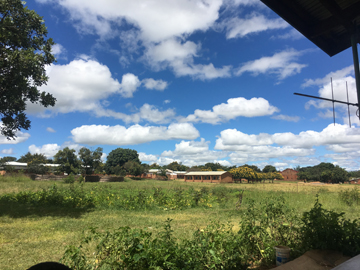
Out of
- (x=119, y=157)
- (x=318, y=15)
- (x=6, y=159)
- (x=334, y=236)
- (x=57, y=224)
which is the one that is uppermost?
(x=119, y=157)

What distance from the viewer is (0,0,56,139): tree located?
1069cm

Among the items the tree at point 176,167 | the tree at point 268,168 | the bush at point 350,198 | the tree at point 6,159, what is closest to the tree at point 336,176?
the tree at point 268,168

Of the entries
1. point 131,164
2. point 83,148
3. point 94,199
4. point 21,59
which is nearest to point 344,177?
point 131,164

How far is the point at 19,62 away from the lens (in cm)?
1062

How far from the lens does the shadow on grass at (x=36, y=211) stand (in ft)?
34.7

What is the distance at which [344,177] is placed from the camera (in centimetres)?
6744

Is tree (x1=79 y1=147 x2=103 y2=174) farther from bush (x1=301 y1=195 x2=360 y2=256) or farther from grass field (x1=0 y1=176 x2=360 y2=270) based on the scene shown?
bush (x1=301 y1=195 x2=360 y2=256)

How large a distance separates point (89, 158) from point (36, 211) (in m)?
38.3

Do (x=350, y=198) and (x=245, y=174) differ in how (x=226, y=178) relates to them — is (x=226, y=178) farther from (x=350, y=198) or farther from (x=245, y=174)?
(x=350, y=198)

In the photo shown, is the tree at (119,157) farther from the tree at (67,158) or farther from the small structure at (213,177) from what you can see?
the tree at (67,158)

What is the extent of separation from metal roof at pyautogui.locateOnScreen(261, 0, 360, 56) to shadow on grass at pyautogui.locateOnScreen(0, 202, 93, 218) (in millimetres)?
10729

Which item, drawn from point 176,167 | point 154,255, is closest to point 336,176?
point 176,167

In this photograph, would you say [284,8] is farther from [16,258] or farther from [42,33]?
[42,33]

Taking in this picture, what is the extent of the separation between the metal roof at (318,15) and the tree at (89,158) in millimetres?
47624
